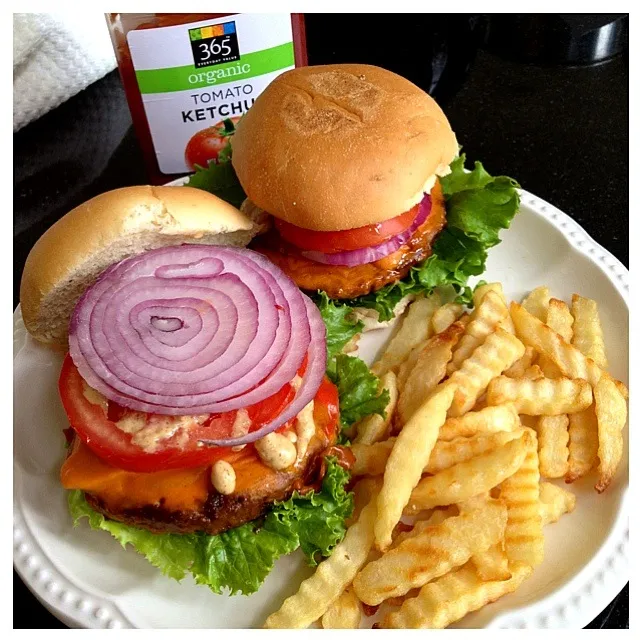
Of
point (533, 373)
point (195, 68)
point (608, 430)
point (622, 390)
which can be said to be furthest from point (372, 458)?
point (195, 68)

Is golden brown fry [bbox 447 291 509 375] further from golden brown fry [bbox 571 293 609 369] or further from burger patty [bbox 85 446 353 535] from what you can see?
burger patty [bbox 85 446 353 535]

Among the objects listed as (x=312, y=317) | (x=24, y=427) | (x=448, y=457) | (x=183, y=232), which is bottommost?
(x=24, y=427)

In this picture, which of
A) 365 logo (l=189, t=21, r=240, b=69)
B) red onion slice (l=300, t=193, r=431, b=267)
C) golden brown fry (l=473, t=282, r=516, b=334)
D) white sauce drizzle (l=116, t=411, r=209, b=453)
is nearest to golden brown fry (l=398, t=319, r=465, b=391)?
golden brown fry (l=473, t=282, r=516, b=334)

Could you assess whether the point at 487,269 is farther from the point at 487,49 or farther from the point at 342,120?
the point at 487,49

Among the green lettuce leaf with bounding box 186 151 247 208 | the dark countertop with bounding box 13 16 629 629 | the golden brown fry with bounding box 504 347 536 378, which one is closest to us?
the golden brown fry with bounding box 504 347 536 378


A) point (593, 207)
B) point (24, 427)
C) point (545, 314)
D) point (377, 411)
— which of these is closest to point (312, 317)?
point (377, 411)

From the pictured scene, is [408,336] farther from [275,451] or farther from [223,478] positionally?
[223,478]

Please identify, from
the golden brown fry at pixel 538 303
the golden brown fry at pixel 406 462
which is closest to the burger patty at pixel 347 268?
the golden brown fry at pixel 538 303
